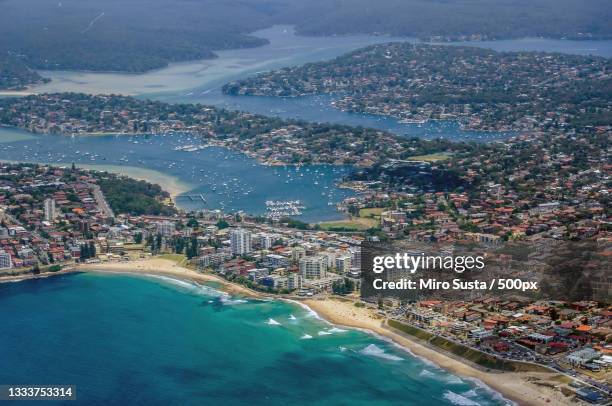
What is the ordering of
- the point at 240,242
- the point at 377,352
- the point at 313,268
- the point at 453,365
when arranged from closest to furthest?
1. the point at 453,365
2. the point at 377,352
3. the point at 313,268
4. the point at 240,242

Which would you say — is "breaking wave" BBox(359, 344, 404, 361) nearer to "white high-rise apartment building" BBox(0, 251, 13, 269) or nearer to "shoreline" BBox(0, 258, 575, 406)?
"shoreline" BBox(0, 258, 575, 406)

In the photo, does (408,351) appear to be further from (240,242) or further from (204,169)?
(204,169)

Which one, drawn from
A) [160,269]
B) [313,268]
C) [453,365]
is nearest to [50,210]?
[160,269]

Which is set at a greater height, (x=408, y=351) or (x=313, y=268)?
(x=313, y=268)

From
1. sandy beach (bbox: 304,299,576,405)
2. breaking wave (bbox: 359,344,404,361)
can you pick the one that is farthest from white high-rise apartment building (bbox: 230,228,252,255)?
breaking wave (bbox: 359,344,404,361)

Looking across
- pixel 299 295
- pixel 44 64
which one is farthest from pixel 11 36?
pixel 299 295

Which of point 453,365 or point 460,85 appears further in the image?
point 460,85
